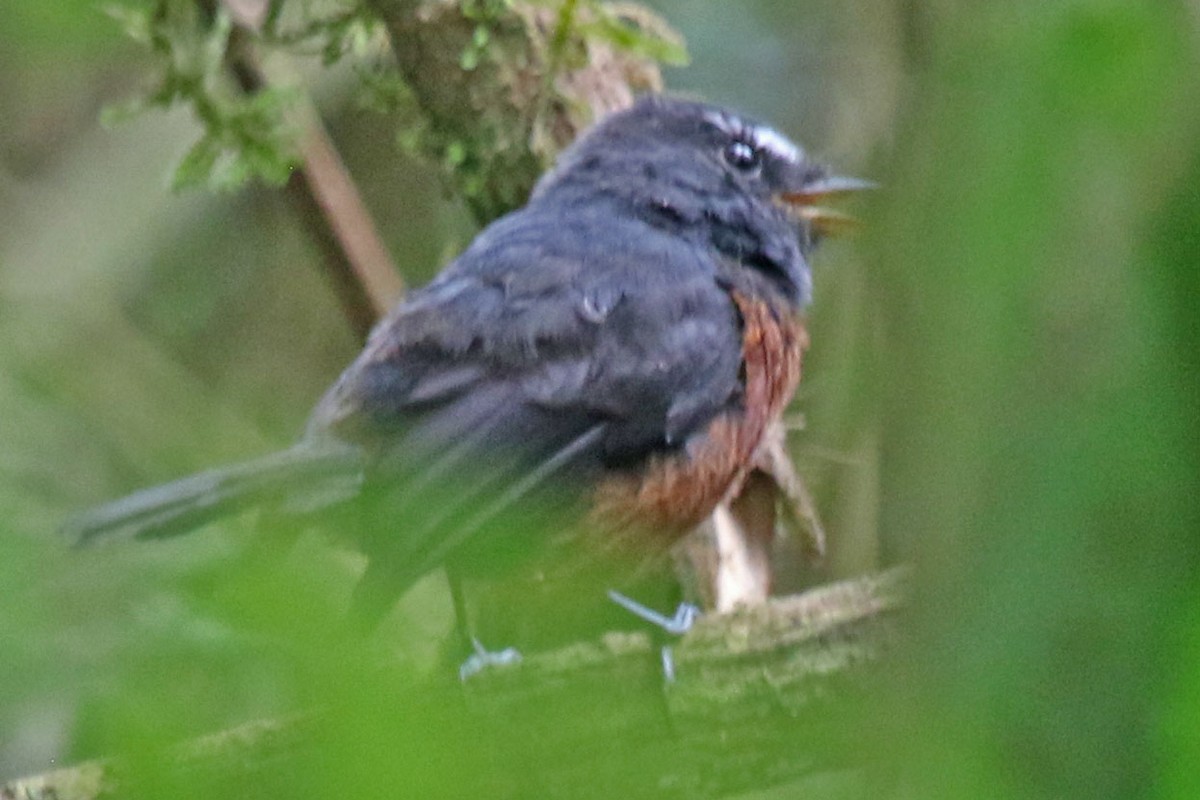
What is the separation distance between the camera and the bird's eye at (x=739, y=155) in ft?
13.0

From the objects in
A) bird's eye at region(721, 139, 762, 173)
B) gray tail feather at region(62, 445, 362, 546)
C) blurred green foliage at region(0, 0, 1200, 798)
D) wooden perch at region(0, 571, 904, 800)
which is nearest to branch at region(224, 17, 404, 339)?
bird's eye at region(721, 139, 762, 173)

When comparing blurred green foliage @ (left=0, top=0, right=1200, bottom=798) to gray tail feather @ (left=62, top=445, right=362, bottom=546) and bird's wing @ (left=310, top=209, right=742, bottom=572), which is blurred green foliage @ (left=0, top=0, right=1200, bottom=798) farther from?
bird's wing @ (left=310, top=209, right=742, bottom=572)

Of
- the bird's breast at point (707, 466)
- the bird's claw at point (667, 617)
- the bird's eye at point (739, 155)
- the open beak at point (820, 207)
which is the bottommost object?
the bird's claw at point (667, 617)

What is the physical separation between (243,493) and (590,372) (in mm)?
784

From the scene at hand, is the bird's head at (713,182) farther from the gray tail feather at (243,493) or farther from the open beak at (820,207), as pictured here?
the gray tail feather at (243,493)

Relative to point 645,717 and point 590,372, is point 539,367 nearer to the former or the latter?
point 590,372

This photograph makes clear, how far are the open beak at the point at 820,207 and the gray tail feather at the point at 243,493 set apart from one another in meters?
1.50

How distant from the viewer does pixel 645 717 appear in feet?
6.26

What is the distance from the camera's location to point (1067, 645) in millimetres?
776

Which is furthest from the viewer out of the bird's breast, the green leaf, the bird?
the green leaf

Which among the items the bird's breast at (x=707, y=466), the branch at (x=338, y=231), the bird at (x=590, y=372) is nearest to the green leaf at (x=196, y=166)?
the branch at (x=338, y=231)

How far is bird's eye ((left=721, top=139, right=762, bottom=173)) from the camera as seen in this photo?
13.0ft

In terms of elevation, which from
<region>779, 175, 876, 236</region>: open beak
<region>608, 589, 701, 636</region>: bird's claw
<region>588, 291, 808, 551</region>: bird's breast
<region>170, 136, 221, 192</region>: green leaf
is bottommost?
<region>608, 589, 701, 636</region>: bird's claw

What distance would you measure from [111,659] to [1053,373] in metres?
0.61
